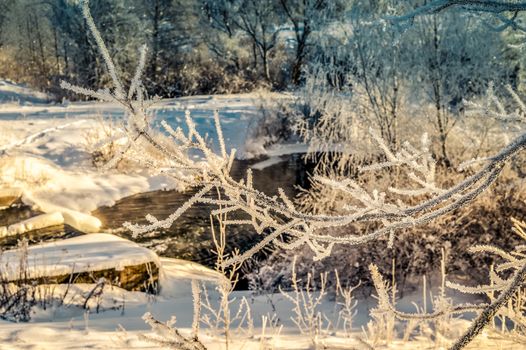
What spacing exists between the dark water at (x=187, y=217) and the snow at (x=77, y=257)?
142 cm

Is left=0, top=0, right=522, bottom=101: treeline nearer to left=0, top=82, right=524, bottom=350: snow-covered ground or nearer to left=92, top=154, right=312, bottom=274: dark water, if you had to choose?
left=0, top=82, right=524, bottom=350: snow-covered ground

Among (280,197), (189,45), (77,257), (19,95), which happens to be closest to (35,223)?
(77,257)

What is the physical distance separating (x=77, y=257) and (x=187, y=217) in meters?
3.64

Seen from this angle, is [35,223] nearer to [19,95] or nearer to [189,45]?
[19,95]

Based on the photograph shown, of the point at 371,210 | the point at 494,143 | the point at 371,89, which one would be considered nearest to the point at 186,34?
the point at 371,89

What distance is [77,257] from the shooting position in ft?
20.4

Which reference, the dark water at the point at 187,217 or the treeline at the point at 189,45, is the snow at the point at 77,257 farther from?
the treeline at the point at 189,45

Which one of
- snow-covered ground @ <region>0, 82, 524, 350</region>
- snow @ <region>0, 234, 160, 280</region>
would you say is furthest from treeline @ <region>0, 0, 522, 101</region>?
snow @ <region>0, 234, 160, 280</region>

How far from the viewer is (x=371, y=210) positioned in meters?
1.45

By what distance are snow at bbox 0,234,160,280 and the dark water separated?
1.42 metres

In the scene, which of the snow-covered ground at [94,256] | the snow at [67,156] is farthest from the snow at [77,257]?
the snow at [67,156]

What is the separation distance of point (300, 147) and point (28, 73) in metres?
14.7

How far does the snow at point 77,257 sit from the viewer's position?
563 centimetres

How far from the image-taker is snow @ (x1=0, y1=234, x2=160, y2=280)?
563cm
